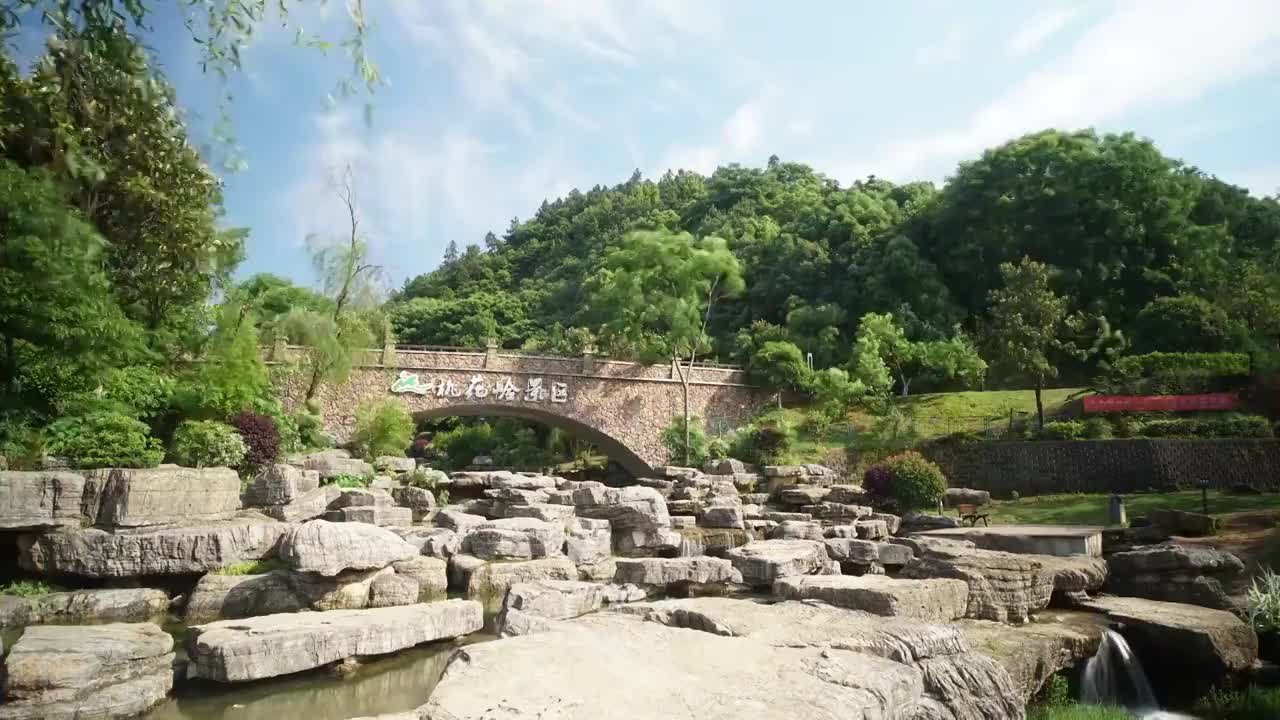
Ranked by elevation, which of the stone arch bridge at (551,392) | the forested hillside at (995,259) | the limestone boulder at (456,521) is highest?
the forested hillside at (995,259)

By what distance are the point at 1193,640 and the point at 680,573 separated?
5.54m

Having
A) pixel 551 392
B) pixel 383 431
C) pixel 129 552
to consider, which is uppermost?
pixel 551 392

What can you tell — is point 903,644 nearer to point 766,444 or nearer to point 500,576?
point 500,576

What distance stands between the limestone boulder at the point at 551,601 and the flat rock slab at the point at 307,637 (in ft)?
2.14

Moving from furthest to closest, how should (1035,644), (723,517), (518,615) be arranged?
(723,517) < (518,615) < (1035,644)

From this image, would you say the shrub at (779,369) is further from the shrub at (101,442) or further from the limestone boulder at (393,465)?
the shrub at (101,442)

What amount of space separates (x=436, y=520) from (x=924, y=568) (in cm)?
922

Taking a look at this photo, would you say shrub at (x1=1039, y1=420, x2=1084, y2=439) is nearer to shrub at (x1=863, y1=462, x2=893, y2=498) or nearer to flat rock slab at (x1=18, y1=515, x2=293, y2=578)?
shrub at (x1=863, y1=462, x2=893, y2=498)

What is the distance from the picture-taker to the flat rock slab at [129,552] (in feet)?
33.3

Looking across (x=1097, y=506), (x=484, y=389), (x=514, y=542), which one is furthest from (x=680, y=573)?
(x=484, y=389)

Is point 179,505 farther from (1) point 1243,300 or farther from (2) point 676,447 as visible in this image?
(1) point 1243,300

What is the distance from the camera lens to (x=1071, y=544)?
1166 cm

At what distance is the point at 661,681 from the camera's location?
4.79 meters

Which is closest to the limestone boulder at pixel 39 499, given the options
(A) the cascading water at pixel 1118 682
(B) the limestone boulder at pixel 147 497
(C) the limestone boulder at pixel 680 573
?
(B) the limestone boulder at pixel 147 497
